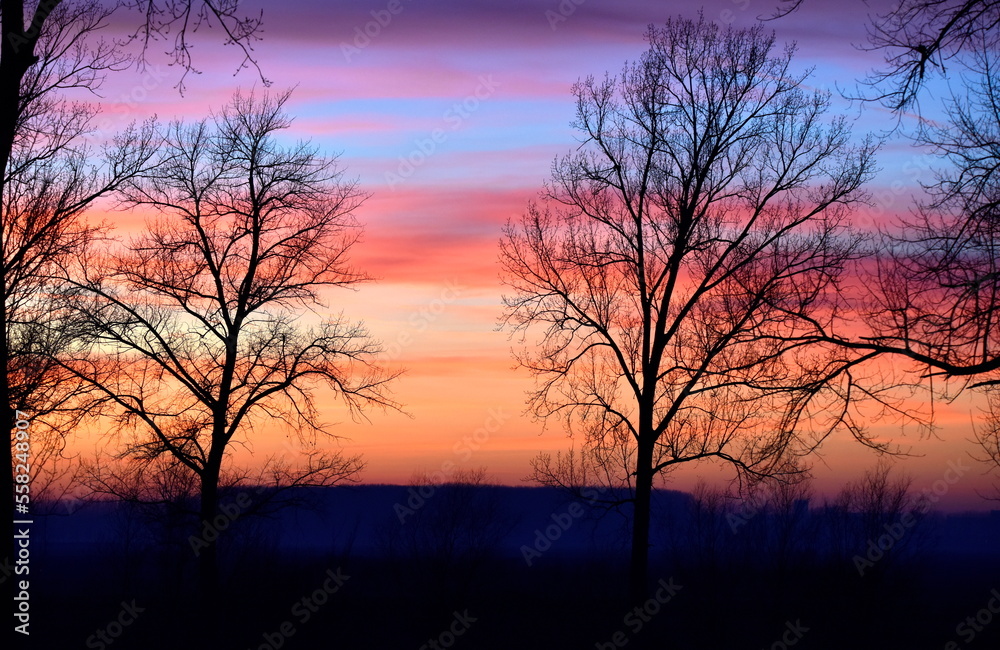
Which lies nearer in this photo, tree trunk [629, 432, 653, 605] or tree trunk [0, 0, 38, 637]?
tree trunk [0, 0, 38, 637]

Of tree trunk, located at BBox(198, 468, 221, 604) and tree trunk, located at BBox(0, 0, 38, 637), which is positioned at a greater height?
tree trunk, located at BBox(0, 0, 38, 637)

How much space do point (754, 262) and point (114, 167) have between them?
1411 cm

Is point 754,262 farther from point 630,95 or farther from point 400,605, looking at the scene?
point 400,605

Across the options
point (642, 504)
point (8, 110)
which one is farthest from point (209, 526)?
point (8, 110)

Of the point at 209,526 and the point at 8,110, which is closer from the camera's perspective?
the point at 8,110

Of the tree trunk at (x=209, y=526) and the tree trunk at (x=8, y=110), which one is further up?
the tree trunk at (x=8, y=110)

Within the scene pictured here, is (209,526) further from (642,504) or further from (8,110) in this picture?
(8,110)

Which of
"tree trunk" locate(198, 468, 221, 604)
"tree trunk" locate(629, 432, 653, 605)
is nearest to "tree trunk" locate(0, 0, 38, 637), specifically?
"tree trunk" locate(198, 468, 221, 604)

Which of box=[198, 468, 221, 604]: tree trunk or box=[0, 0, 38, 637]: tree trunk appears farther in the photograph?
box=[198, 468, 221, 604]: tree trunk

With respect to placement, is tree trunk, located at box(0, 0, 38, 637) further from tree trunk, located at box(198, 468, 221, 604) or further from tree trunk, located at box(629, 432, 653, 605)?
tree trunk, located at box(629, 432, 653, 605)

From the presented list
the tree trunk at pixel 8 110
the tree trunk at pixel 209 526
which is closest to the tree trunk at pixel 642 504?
the tree trunk at pixel 209 526

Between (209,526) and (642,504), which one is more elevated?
(642,504)

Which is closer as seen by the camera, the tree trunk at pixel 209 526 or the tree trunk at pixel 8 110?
the tree trunk at pixel 8 110

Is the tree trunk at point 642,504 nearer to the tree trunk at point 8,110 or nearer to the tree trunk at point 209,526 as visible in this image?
the tree trunk at point 209,526
